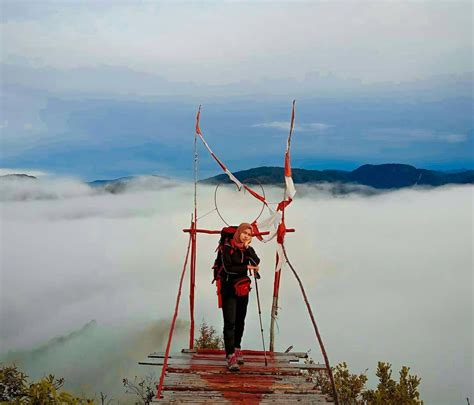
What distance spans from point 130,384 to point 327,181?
23336 millimetres

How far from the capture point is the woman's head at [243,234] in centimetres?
818

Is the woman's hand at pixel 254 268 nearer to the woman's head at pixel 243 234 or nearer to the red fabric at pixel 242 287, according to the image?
the red fabric at pixel 242 287

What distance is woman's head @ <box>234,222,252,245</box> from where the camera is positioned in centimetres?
818

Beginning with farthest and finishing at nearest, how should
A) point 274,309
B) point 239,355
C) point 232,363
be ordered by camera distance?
point 274,309 < point 239,355 < point 232,363

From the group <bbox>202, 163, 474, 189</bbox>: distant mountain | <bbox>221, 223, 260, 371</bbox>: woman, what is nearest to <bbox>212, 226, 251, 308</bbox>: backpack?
<bbox>221, 223, 260, 371</bbox>: woman

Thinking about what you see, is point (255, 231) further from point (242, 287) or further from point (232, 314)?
point (232, 314)

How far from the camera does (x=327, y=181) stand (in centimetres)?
3531

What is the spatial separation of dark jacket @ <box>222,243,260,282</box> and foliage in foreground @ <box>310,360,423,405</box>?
3561 millimetres

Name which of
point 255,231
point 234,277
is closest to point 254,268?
point 234,277

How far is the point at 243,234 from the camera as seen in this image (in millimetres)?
8180

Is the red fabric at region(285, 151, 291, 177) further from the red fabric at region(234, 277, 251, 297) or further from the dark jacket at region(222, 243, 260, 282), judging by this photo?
the red fabric at region(234, 277, 251, 297)

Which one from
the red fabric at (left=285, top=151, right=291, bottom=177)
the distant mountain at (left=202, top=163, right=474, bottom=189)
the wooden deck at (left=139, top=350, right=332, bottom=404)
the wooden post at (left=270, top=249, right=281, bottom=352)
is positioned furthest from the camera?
the distant mountain at (left=202, top=163, right=474, bottom=189)

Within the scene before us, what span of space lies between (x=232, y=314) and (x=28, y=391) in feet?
9.11

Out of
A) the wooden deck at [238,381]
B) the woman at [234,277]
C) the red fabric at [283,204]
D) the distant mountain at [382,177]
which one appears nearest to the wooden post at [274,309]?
the wooden deck at [238,381]
